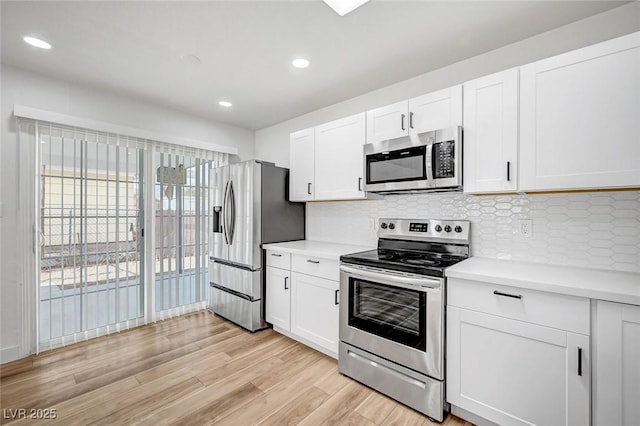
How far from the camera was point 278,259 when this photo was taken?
2990 mm

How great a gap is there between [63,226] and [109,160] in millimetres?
763

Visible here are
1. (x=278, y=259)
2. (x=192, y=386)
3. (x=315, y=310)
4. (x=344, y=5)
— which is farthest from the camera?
(x=278, y=259)

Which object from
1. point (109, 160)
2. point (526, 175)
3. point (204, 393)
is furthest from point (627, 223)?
point (109, 160)

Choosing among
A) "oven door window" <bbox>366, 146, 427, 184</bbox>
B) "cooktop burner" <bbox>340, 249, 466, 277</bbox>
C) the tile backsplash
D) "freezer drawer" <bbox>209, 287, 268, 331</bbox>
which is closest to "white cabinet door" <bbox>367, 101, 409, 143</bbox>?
"oven door window" <bbox>366, 146, 427, 184</bbox>

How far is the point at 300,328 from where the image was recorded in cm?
275

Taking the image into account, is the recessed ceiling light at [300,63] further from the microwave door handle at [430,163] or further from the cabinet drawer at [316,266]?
the cabinet drawer at [316,266]

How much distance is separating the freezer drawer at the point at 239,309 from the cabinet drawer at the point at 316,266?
0.71 m

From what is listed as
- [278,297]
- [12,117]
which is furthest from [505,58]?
[12,117]

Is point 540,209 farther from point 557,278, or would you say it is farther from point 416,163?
point 416,163

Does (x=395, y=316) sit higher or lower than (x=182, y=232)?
lower

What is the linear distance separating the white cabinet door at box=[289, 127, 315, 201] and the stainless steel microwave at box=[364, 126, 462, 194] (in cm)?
75

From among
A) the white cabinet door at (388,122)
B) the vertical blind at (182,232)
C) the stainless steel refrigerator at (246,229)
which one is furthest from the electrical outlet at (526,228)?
the vertical blind at (182,232)

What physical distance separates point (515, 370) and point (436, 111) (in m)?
1.73

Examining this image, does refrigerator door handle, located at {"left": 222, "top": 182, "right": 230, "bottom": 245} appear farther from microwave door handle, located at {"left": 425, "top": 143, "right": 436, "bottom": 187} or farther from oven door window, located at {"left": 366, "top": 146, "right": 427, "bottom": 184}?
microwave door handle, located at {"left": 425, "top": 143, "right": 436, "bottom": 187}
